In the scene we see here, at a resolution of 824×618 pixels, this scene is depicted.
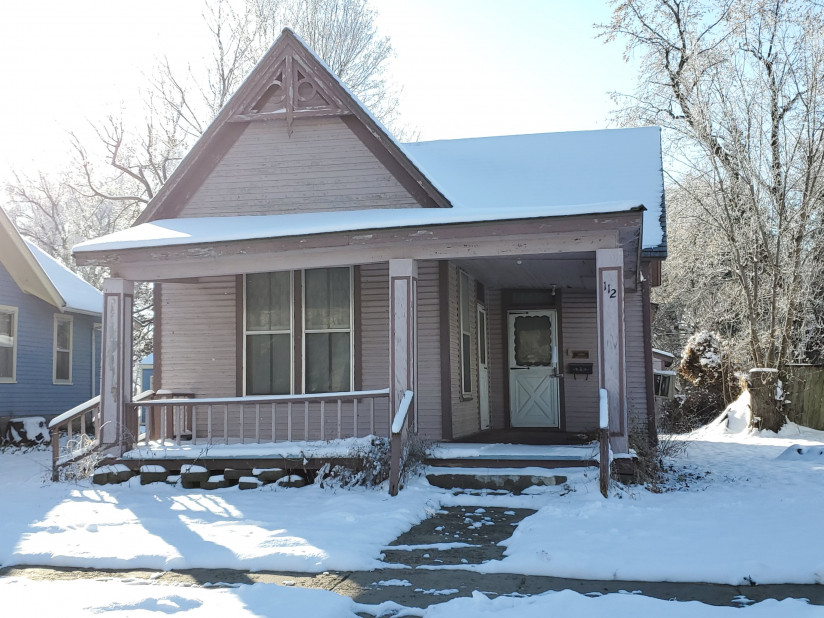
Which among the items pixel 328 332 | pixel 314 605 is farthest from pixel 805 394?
pixel 314 605

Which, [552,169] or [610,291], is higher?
[552,169]

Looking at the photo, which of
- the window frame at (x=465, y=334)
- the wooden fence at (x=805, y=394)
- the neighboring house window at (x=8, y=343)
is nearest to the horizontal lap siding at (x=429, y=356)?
the window frame at (x=465, y=334)

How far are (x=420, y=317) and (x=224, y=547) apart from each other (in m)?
5.57

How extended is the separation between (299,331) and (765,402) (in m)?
10.4

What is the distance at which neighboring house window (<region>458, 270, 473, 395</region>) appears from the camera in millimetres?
12375

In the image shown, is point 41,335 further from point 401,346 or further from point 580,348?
point 401,346

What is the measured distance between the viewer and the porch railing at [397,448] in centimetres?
888

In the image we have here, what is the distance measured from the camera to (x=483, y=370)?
1404cm

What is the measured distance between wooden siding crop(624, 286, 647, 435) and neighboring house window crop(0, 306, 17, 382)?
13.1m

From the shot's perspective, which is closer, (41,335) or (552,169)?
(552,169)

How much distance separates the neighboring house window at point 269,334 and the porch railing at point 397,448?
3.13 metres

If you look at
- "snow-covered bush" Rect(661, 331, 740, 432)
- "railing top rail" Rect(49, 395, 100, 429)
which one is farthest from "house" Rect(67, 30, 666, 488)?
"snow-covered bush" Rect(661, 331, 740, 432)

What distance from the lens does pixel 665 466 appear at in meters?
11.2

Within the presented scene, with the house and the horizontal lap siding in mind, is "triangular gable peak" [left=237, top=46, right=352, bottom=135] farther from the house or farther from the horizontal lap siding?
the horizontal lap siding
